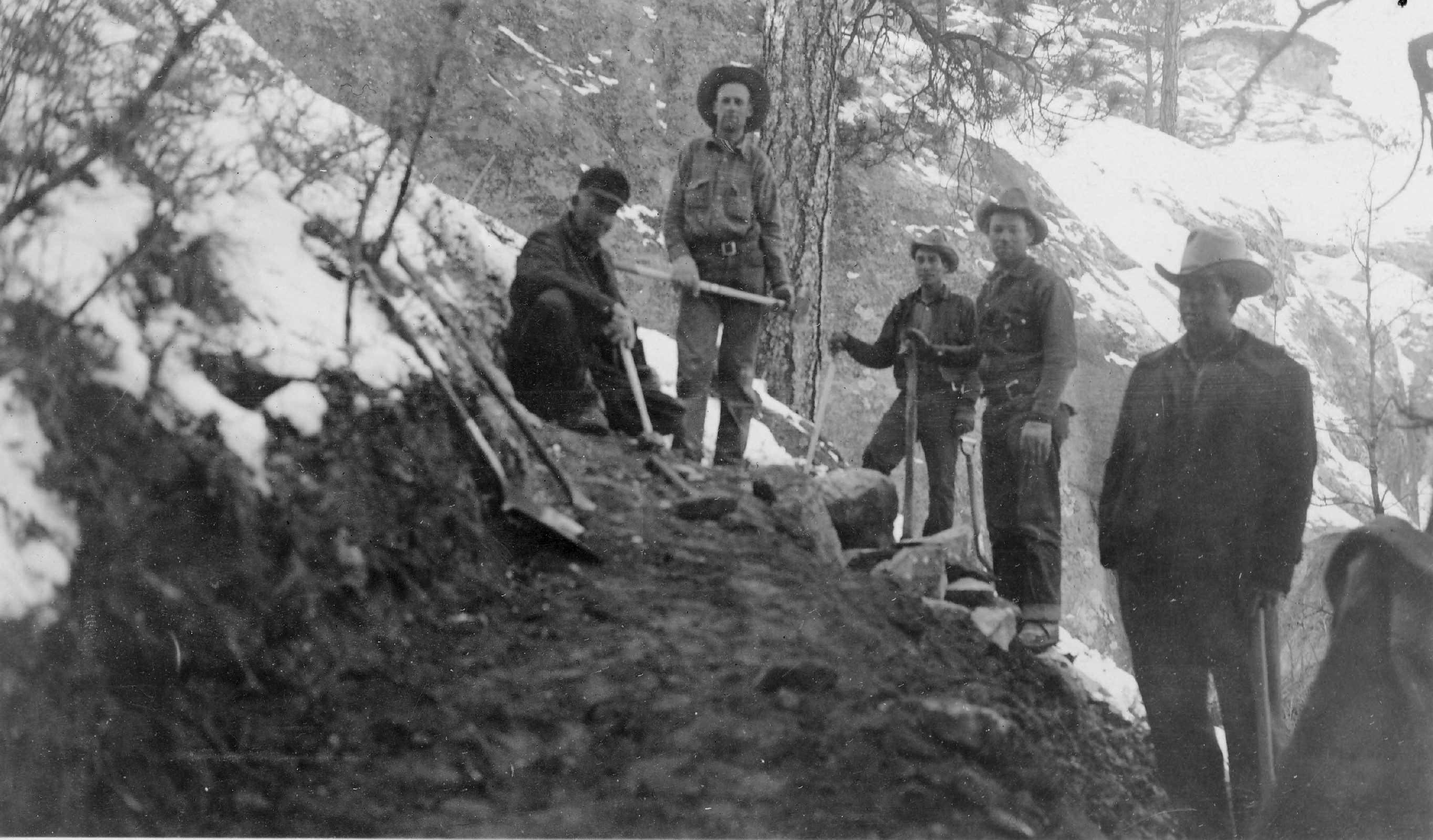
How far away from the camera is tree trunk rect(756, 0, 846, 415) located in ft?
10.3

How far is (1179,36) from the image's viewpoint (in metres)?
3.15

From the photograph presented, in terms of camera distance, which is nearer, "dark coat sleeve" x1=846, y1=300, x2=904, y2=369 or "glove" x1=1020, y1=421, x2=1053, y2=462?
"glove" x1=1020, y1=421, x2=1053, y2=462

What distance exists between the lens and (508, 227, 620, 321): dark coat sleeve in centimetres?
274

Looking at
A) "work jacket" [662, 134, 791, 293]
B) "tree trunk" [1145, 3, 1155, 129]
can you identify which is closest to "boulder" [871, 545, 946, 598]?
"work jacket" [662, 134, 791, 293]

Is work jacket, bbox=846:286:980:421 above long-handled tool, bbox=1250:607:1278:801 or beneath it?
above

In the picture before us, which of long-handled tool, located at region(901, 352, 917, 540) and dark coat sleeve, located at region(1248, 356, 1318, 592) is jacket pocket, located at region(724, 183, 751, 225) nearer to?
long-handled tool, located at region(901, 352, 917, 540)

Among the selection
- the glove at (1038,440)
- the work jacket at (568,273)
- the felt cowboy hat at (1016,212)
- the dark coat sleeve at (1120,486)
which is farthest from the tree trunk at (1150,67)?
the work jacket at (568,273)

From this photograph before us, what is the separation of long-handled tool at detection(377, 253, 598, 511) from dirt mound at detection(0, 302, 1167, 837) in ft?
0.26

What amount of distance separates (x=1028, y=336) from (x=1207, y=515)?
0.61 m

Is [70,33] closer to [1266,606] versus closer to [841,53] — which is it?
[841,53]

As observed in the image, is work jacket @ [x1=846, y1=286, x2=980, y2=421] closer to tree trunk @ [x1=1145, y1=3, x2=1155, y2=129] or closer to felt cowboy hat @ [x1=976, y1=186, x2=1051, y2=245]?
felt cowboy hat @ [x1=976, y1=186, x2=1051, y2=245]

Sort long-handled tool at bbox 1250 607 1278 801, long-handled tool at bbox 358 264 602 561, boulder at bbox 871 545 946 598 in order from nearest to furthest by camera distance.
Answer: long-handled tool at bbox 1250 607 1278 801 < long-handled tool at bbox 358 264 602 561 < boulder at bbox 871 545 946 598

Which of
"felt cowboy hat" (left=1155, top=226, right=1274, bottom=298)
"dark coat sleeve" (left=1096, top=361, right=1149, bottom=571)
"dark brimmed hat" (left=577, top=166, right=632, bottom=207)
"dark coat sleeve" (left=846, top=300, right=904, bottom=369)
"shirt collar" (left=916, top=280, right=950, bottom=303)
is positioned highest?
"dark brimmed hat" (left=577, top=166, right=632, bottom=207)

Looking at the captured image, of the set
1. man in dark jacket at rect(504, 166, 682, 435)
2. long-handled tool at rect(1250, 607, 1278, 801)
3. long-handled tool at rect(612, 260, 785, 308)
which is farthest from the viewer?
long-handled tool at rect(612, 260, 785, 308)
